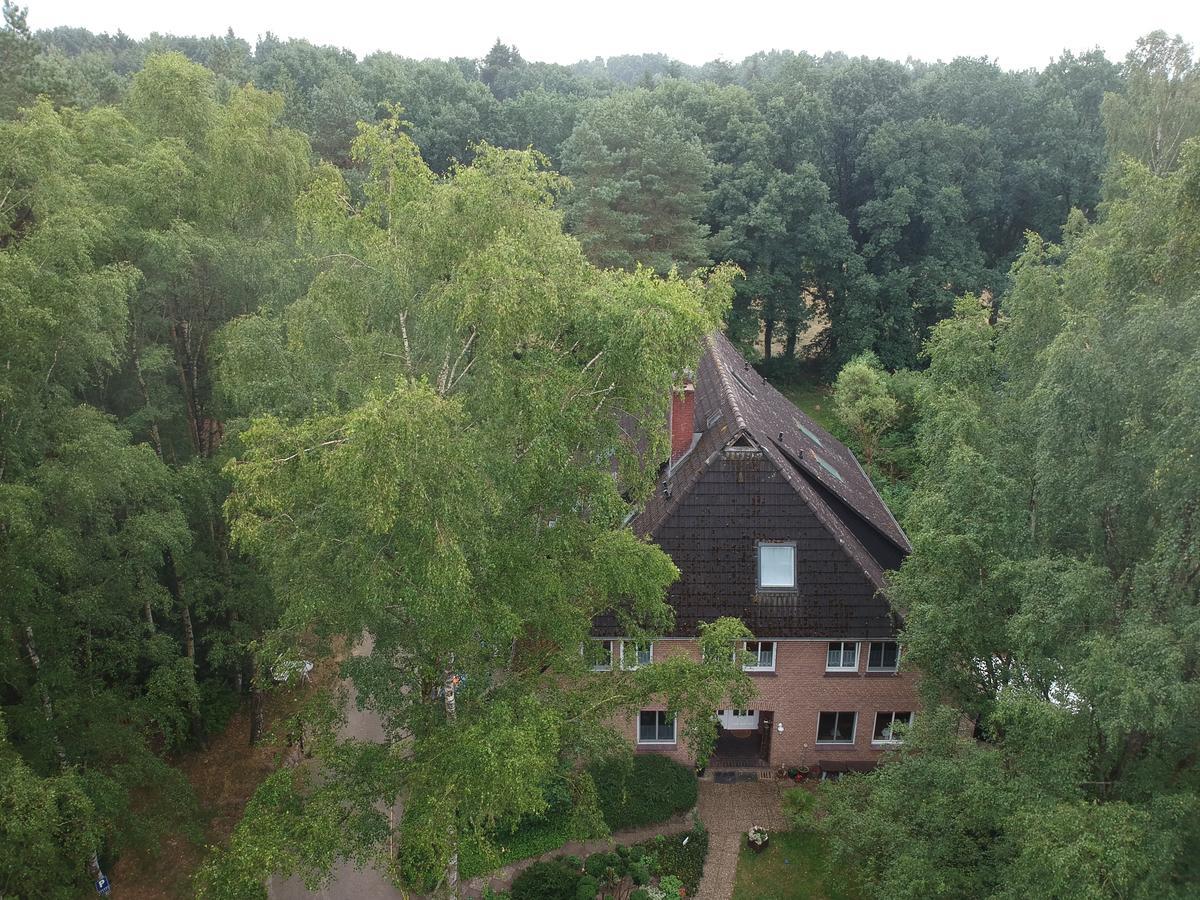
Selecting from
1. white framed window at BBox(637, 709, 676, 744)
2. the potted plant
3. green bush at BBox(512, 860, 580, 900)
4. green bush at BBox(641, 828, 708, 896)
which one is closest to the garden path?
green bush at BBox(641, 828, 708, 896)

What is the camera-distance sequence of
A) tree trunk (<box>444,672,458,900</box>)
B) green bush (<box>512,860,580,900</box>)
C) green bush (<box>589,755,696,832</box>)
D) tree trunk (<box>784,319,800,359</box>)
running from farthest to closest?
1. tree trunk (<box>784,319,800,359</box>)
2. green bush (<box>589,755,696,832</box>)
3. green bush (<box>512,860,580,900</box>)
4. tree trunk (<box>444,672,458,900</box>)

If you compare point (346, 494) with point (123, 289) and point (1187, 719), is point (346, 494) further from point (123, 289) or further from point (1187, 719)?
point (1187, 719)

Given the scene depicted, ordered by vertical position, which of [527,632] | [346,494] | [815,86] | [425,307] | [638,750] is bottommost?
[638,750]

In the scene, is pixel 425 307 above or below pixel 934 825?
above

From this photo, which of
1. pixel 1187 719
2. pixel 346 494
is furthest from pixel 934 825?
pixel 346 494

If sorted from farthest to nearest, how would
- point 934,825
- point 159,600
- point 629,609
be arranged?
point 629,609, point 159,600, point 934,825

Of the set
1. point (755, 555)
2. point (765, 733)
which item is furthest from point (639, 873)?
point (755, 555)

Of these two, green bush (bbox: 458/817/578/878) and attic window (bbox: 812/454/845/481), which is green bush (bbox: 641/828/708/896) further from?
attic window (bbox: 812/454/845/481)
